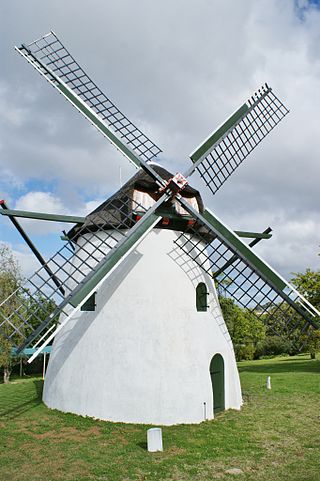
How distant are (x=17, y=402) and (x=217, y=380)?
21.1 feet

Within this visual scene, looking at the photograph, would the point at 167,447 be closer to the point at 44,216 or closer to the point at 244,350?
the point at 44,216

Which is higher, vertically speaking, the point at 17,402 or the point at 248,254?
the point at 248,254

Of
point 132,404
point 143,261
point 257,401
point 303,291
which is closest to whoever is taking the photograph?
point 132,404

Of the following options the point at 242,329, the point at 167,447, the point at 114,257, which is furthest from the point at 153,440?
the point at 242,329

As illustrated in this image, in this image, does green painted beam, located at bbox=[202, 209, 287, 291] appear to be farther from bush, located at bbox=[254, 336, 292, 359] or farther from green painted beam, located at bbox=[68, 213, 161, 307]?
bush, located at bbox=[254, 336, 292, 359]

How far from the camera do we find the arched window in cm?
1137

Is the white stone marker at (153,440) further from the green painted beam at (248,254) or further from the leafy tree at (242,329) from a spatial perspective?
the leafy tree at (242,329)

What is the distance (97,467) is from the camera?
23.6 feet

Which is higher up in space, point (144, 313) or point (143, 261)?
point (143, 261)

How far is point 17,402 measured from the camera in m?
12.5

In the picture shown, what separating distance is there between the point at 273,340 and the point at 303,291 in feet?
68.5

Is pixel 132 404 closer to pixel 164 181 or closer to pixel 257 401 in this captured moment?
pixel 257 401

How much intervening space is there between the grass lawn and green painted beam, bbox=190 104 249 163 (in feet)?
24.2

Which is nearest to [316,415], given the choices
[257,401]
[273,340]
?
[257,401]
